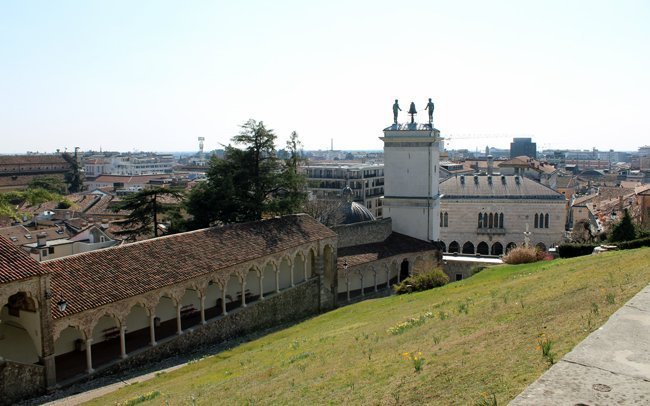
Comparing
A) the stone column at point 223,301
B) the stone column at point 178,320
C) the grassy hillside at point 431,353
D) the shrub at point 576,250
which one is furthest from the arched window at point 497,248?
the stone column at point 178,320

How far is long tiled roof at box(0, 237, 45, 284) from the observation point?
19.5 meters

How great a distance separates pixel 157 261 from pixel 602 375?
21.9 meters

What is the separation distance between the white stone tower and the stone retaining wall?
3348cm

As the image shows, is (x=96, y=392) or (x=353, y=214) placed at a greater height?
(x=353, y=214)

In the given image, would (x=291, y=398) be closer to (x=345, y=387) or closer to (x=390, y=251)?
(x=345, y=387)

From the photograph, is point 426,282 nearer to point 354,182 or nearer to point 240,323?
point 240,323

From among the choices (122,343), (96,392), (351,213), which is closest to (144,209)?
(351,213)

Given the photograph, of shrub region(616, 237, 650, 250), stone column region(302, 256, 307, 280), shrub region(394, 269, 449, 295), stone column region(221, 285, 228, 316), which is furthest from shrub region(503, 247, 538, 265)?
stone column region(221, 285, 228, 316)

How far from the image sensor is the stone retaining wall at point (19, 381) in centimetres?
1916

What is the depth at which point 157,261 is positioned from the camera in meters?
26.0

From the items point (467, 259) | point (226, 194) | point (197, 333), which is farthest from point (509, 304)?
point (467, 259)

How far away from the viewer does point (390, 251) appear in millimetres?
43594

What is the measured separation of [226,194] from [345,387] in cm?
2720

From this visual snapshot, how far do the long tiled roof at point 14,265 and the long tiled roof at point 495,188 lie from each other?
48.5 metres
